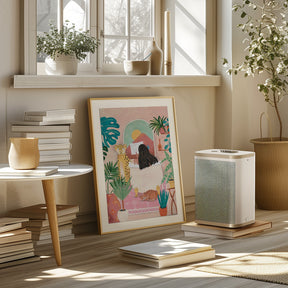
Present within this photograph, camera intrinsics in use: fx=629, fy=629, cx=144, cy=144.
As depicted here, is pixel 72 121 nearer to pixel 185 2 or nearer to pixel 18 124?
pixel 18 124

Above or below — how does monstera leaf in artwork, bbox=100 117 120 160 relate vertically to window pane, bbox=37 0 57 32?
below

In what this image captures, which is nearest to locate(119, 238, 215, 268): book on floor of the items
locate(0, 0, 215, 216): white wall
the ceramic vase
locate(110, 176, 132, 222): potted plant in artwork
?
locate(110, 176, 132, 222): potted plant in artwork

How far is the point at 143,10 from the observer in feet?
17.0

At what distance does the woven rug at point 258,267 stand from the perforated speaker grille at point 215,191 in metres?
0.51

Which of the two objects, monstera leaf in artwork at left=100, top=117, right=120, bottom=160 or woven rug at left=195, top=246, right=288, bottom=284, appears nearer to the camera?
woven rug at left=195, top=246, right=288, bottom=284

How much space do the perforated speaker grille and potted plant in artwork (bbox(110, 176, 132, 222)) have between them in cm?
52

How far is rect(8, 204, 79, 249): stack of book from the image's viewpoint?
3.87 m

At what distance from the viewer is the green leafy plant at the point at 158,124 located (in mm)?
4683

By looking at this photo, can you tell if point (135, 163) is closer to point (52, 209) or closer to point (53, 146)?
point (53, 146)

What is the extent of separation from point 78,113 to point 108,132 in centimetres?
25

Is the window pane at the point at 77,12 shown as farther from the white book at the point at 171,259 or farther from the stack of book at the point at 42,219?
the white book at the point at 171,259

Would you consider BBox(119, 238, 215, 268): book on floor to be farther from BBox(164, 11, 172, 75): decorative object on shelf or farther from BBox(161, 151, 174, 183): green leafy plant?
BBox(164, 11, 172, 75): decorative object on shelf

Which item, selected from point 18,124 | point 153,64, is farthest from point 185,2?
point 18,124

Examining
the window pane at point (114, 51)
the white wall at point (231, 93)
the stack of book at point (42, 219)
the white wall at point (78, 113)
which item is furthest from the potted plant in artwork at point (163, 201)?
the window pane at point (114, 51)
